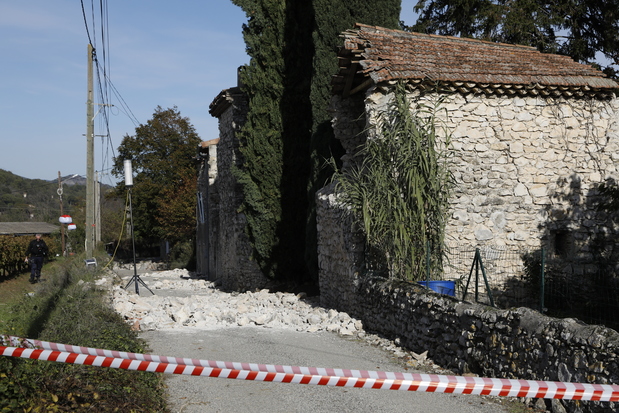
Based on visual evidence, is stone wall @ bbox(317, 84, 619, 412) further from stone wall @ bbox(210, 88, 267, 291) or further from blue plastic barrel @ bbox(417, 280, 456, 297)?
stone wall @ bbox(210, 88, 267, 291)

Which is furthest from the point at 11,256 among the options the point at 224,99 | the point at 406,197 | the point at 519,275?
the point at 519,275

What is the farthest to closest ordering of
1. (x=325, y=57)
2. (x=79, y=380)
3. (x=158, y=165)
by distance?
(x=158, y=165), (x=325, y=57), (x=79, y=380)

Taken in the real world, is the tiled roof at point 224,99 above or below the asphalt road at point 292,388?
above

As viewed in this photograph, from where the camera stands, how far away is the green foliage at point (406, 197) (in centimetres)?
977

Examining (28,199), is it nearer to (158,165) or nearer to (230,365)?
(158,165)

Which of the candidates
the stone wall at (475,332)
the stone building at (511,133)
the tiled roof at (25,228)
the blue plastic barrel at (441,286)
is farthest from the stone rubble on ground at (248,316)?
the tiled roof at (25,228)

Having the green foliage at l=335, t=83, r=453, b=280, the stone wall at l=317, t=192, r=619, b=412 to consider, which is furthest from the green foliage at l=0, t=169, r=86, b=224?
the green foliage at l=335, t=83, r=453, b=280

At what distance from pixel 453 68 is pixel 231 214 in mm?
11361

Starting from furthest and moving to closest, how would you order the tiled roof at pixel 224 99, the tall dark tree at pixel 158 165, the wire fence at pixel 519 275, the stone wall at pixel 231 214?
the tall dark tree at pixel 158 165 < the tiled roof at pixel 224 99 < the stone wall at pixel 231 214 < the wire fence at pixel 519 275

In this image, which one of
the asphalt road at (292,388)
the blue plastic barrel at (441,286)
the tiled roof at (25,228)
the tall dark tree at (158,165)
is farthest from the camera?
the tiled roof at (25,228)

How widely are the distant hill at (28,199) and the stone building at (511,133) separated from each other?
69550 millimetres

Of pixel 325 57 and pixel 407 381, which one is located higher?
pixel 325 57

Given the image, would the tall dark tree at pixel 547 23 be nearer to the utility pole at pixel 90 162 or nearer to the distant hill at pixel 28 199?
the utility pole at pixel 90 162

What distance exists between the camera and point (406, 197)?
991 cm
